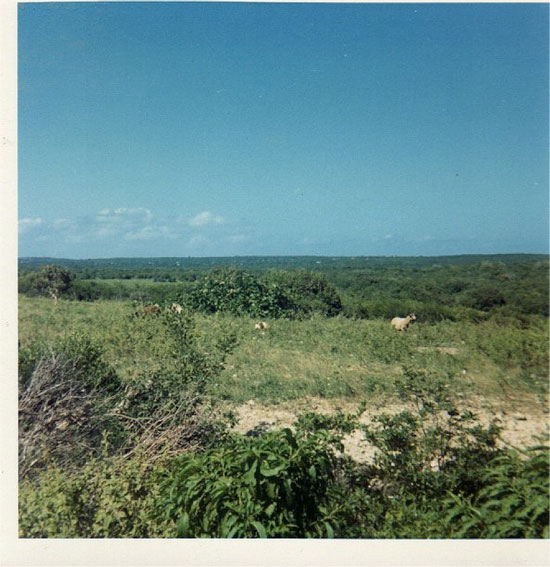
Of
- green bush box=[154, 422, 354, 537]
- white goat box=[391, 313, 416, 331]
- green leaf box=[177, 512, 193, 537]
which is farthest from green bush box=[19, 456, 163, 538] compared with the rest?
white goat box=[391, 313, 416, 331]

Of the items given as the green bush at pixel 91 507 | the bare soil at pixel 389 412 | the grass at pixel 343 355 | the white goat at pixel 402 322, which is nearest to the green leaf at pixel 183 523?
the green bush at pixel 91 507

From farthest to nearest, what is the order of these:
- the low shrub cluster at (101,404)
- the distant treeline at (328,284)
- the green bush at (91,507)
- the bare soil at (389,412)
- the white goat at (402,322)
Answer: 1. the white goat at (402,322)
2. the distant treeline at (328,284)
3. the bare soil at (389,412)
4. the low shrub cluster at (101,404)
5. the green bush at (91,507)

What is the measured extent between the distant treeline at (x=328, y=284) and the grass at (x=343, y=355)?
0.23m

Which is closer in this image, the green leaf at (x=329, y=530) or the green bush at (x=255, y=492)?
the green bush at (x=255, y=492)

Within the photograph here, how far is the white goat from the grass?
0.08m

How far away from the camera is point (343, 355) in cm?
509

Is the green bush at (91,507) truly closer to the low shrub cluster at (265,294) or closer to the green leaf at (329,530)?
the green leaf at (329,530)

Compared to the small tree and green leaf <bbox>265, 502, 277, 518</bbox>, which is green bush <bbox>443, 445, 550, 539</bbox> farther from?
the small tree

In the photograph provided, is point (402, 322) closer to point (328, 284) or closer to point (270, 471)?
point (328, 284)

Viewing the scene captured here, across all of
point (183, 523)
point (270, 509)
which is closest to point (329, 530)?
point (270, 509)

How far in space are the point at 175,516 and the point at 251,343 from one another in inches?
140

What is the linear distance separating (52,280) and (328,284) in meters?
3.82

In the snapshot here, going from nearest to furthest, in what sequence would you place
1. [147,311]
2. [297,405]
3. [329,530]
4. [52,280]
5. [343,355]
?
[329,530] → [297,405] → [147,311] → [343,355] → [52,280]

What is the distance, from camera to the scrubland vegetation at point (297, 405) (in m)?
2.67
